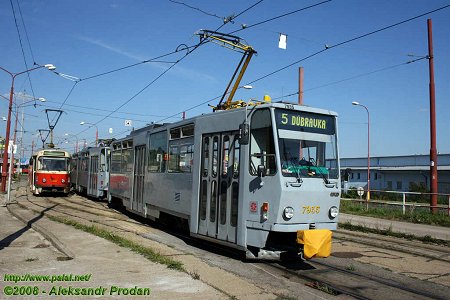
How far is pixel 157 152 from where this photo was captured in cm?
1350

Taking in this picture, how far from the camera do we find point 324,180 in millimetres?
8781

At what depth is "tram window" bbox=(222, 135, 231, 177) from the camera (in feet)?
31.0

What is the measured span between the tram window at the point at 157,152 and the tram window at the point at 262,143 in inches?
182

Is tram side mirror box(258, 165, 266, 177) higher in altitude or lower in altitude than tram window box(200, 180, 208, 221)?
higher

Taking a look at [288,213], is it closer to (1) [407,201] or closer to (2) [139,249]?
(2) [139,249]

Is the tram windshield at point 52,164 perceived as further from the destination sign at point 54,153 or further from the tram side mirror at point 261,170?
the tram side mirror at point 261,170

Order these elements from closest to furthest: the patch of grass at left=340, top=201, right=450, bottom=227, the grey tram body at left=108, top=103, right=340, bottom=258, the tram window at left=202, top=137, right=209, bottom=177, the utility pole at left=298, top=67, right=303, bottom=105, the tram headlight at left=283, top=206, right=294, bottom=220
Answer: the tram headlight at left=283, top=206, right=294, bottom=220
the grey tram body at left=108, top=103, right=340, bottom=258
the tram window at left=202, top=137, right=209, bottom=177
the patch of grass at left=340, top=201, right=450, bottom=227
the utility pole at left=298, top=67, right=303, bottom=105

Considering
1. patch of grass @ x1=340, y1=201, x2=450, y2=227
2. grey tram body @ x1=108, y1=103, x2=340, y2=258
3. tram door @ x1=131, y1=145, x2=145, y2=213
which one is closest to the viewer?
grey tram body @ x1=108, y1=103, x2=340, y2=258

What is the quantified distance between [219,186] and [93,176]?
18052mm

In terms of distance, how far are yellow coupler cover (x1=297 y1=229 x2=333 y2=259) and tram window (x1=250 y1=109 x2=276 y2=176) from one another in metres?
1.32

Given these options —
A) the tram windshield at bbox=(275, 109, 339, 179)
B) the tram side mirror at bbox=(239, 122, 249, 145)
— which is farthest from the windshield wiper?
the tram side mirror at bbox=(239, 122, 249, 145)

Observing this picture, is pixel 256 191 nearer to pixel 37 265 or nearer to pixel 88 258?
pixel 88 258

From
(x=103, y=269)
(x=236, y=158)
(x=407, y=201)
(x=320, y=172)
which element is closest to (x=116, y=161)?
(x=236, y=158)

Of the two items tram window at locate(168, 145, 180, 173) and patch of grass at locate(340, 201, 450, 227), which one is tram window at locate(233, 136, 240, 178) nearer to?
tram window at locate(168, 145, 180, 173)
